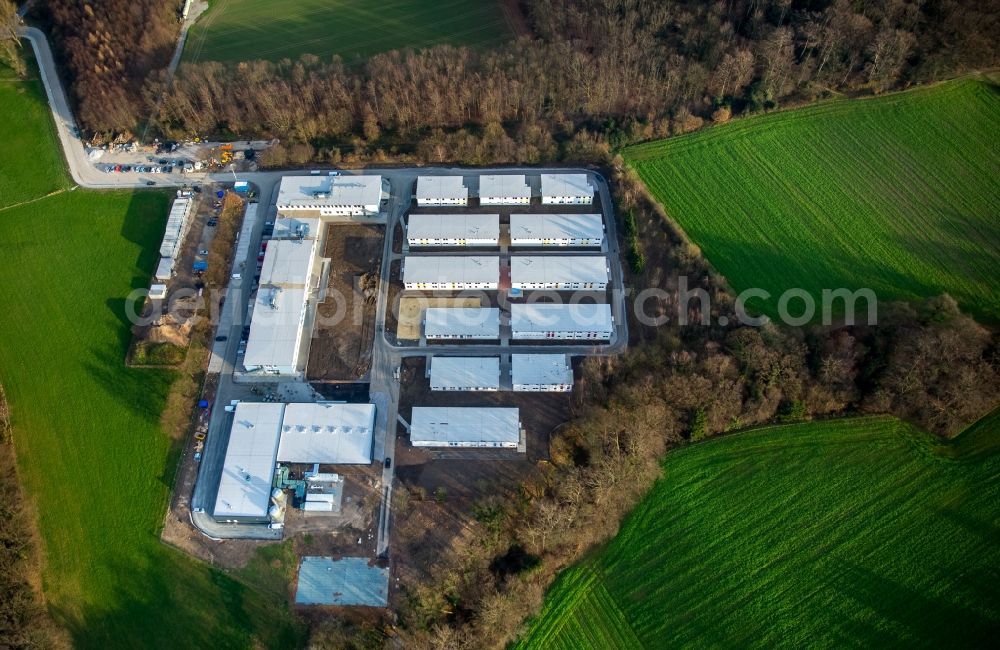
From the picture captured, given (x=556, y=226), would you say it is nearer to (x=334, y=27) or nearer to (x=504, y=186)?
(x=504, y=186)

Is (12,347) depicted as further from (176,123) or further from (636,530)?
(636,530)

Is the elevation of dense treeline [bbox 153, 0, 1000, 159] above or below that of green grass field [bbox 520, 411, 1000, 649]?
above

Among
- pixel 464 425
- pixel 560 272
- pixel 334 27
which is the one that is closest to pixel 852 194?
pixel 560 272

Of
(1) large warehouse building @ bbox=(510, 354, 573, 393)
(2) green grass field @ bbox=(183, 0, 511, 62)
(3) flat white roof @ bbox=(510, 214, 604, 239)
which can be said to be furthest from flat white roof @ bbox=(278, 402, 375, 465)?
(2) green grass field @ bbox=(183, 0, 511, 62)

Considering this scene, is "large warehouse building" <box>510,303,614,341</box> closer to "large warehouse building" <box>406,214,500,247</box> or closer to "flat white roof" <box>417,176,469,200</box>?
"large warehouse building" <box>406,214,500,247</box>

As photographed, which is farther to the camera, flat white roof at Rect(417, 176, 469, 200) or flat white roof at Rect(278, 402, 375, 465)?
flat white roof at Rect(417, 176, 469, 200)

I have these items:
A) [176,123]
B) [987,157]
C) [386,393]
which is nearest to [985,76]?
[987,157]

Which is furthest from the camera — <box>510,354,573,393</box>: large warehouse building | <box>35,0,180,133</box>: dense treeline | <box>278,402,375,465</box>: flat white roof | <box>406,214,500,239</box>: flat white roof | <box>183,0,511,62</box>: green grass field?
<box>183,0,511,62</box>: green grass field
